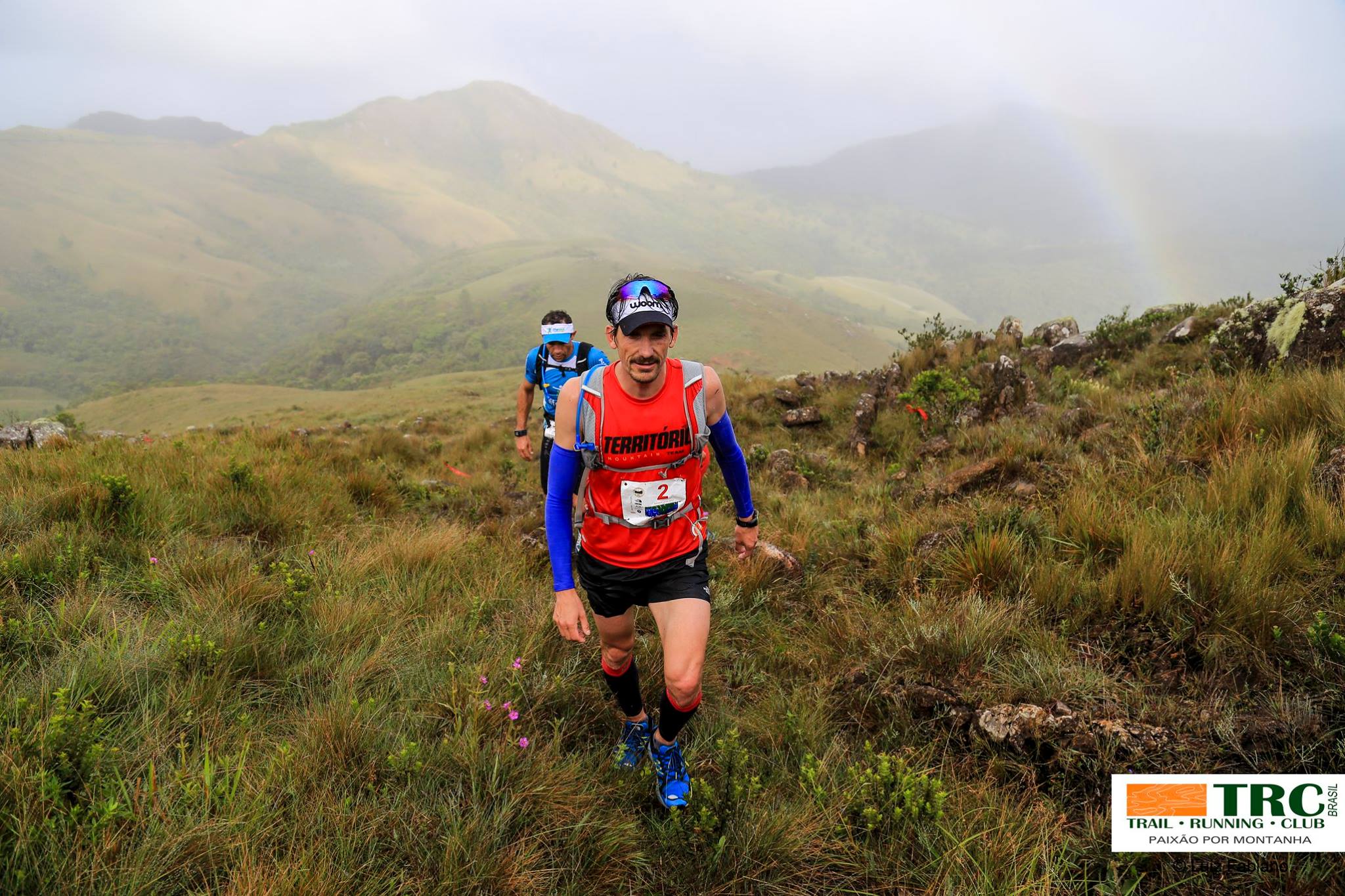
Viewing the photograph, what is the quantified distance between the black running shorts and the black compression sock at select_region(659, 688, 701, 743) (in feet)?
1.38

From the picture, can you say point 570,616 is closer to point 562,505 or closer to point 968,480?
point 562,505

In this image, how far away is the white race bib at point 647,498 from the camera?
2.70 m

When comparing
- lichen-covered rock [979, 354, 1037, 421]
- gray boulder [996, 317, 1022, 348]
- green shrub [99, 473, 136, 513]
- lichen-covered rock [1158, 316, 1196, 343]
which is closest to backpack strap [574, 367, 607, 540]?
green shrub [99, 473, 136, 513]

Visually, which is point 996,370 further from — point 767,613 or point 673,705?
point 673,705

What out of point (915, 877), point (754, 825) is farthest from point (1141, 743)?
point (754, 825)

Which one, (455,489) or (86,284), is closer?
(455,489)

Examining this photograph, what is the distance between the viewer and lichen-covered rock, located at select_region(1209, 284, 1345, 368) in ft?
18.5

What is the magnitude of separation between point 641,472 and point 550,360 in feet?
12.2

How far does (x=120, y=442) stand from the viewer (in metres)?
6.96

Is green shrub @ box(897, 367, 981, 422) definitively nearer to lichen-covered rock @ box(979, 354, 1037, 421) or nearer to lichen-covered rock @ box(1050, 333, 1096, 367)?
lichen-covered rock @ box(979, 354, 1037, 421)

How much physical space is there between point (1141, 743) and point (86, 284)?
283008 millimetres

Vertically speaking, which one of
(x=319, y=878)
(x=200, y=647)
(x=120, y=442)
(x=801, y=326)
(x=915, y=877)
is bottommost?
(x=915, y=877)

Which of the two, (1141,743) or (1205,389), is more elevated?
(1205,389)

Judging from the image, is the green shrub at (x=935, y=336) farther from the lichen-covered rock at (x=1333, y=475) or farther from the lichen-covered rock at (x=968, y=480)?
the lichen-covered rock at (x=1333, y=475)
